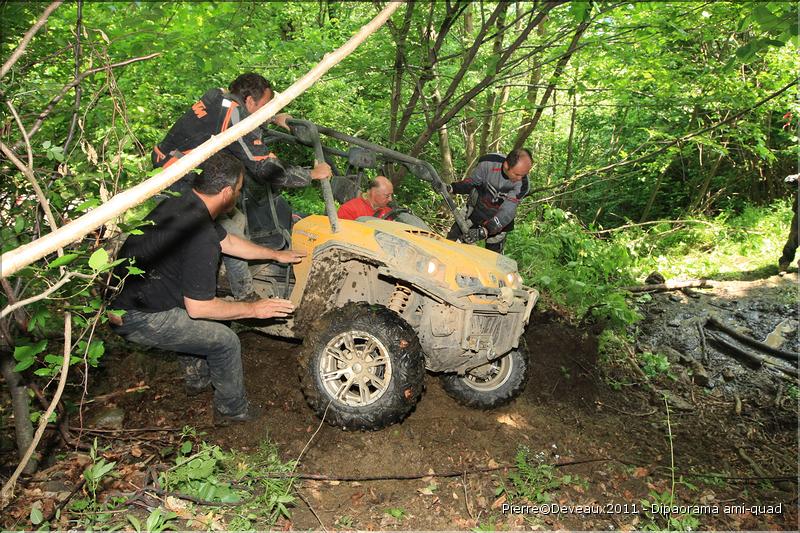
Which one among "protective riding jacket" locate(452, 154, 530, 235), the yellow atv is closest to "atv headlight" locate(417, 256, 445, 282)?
the yellow atv

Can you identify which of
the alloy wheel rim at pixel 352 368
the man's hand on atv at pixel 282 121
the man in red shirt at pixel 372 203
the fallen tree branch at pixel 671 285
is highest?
the man's hand on atv at pixel 282 121

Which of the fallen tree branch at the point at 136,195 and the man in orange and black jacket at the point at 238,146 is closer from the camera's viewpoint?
the fallen tree branch at the point at 136,195

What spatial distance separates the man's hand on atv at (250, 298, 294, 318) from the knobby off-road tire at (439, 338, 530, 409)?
1.56 m

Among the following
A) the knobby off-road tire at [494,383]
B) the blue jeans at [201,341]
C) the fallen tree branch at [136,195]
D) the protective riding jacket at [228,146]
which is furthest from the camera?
the knobby off-road tire at [494,383]

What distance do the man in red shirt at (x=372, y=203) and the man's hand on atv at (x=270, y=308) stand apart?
146cm

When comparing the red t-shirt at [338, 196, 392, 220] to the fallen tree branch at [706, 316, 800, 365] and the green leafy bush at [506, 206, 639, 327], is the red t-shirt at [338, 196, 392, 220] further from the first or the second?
the fallen tree branch at [706, 316, 800, 365]

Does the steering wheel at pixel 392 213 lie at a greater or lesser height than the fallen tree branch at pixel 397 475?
greater

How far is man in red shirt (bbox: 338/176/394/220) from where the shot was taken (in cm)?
484

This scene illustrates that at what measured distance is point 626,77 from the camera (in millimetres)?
7137

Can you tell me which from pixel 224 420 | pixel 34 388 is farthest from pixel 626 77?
pixel 34 388

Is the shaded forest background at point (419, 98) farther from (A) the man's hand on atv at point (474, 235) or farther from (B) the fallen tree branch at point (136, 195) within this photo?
(A) the man's hand on atv at point (474, 235)

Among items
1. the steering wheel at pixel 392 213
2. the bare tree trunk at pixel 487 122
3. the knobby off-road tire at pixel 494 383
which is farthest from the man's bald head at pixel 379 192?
the bare tree trunk at pixel 487 122

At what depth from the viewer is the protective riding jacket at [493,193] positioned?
5863 mm

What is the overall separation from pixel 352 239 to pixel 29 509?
7.88 feet
